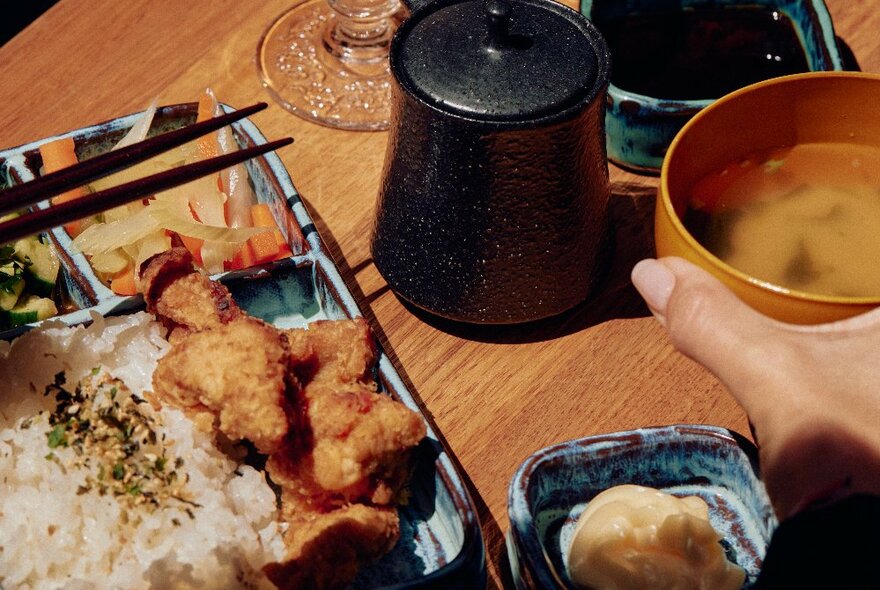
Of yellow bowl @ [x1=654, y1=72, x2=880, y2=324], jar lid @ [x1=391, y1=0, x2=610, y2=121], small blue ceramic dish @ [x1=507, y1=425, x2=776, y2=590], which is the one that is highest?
jar lid @ [x1=391, y1=0, x2=610, y2=121]

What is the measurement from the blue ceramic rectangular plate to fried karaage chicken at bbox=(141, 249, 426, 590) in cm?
6

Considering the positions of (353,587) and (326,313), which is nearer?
(353,587)

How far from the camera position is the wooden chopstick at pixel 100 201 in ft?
4.02

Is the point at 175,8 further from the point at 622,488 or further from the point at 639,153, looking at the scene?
the point at 622,488

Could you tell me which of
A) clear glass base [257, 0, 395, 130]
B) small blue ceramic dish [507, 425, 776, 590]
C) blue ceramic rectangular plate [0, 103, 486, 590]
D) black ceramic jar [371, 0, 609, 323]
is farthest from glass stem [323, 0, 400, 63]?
small blue ceramic dish [507, 425, 776, 590]

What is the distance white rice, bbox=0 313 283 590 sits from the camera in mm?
1304

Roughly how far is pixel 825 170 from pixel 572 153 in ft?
1.47

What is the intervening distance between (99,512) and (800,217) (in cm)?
123

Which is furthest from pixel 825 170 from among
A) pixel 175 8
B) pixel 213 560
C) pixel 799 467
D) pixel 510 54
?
pixel 175 8

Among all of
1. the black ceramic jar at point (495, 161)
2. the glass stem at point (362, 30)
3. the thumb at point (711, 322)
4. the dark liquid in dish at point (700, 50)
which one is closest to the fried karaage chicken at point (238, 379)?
the black ceramic jar at point (495, 161)

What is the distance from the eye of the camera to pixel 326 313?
1735mm

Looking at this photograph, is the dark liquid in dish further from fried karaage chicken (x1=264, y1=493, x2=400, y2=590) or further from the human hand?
fried karaage chicken (x1=264, y1=493, x2=400, y2=590)

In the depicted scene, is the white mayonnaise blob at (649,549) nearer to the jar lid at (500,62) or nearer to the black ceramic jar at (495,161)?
the black ceramic jar at (495,161)

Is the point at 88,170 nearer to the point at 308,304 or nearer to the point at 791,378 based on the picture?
the point at 308,304
